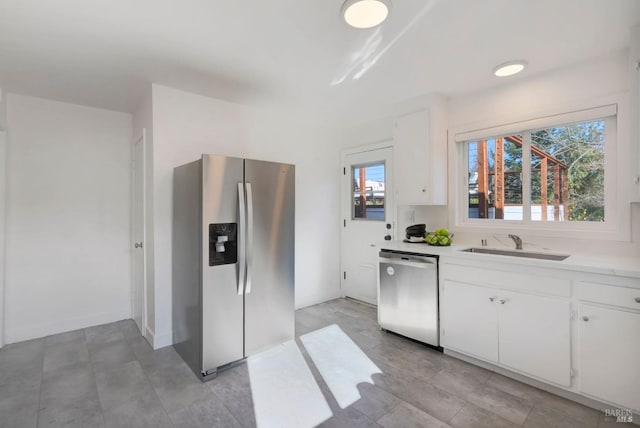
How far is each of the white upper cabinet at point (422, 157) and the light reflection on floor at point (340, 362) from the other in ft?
5.31

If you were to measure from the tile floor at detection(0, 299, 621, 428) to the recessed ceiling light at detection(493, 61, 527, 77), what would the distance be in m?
2.50

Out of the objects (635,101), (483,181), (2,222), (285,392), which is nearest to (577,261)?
(635,101)

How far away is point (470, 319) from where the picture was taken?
250 centimetres

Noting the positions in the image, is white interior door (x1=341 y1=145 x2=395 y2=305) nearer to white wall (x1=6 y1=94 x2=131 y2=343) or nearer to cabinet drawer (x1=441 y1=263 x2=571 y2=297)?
cabinet drawer (x1=441 y1=263 x2=571 y2=297)

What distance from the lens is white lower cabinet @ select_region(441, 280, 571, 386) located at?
2051mm

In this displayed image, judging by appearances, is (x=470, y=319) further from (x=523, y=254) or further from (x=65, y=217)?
(x=65, y=217)

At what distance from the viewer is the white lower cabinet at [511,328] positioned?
6.73 ft

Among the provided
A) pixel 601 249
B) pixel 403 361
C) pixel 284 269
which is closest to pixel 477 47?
pixel 601 249

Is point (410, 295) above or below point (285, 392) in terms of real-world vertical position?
above

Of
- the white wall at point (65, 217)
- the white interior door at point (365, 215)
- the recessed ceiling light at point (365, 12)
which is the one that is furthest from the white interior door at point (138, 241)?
the white interior door at point (365, 215)

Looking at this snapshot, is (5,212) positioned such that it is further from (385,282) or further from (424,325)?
(424,325)

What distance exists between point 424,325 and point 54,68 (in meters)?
3.92

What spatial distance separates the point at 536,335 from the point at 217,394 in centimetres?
235

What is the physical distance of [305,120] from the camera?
156 inches
